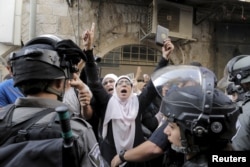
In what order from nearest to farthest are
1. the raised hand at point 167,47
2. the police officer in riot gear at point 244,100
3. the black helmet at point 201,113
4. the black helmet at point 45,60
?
1. the black helmet at point 45,60
2. the black helmet at point 201,113
3. the police officer in riot gear at point 244,100
4. the raised hand at point 167,47

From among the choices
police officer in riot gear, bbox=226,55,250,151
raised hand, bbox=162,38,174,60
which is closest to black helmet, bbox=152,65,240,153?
police officer in riot gear, bbox=226,55,250,151

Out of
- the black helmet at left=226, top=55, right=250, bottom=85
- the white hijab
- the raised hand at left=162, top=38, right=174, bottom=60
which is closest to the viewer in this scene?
the black helmet at left=226, top=55, right=250, bottom=85

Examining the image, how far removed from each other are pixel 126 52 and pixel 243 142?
6051 mm

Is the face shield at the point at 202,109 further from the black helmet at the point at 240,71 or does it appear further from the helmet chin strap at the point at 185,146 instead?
the black helmet at the point at 240,71

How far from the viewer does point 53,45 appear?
1.67 m

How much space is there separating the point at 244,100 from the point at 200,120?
1.08 meters

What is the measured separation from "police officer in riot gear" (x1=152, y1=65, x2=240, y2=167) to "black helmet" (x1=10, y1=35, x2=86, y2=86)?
25.1 inches

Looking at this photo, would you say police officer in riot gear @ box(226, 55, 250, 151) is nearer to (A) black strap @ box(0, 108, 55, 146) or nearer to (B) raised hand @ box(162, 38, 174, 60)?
(B) raised hand @ box(162, 38, 174, 60)

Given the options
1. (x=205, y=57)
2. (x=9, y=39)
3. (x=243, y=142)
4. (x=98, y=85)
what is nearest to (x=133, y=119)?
(x=98, y=85)

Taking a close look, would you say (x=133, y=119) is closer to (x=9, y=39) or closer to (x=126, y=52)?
(x=9, y=39)

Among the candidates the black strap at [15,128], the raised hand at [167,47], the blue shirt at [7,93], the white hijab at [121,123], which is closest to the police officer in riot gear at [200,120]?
the black strap at [15,128]

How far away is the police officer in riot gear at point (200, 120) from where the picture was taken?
1805 millimetres

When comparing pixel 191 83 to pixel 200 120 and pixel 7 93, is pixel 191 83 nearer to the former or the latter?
pixel 200 120

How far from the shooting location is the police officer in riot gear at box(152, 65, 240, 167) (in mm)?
→ 1805
